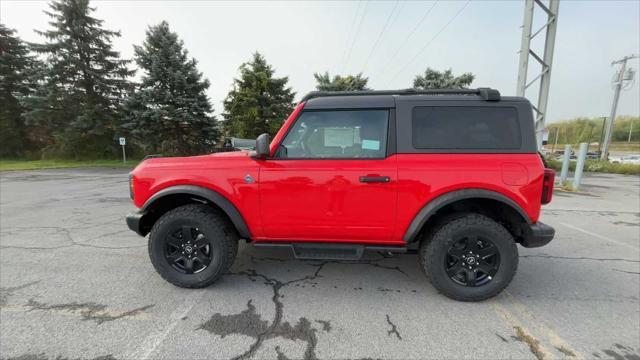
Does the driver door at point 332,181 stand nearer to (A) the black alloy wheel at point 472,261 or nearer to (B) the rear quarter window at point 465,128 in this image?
(B) the rear quarter window at point 465,128

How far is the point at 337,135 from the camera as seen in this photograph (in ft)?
8.80

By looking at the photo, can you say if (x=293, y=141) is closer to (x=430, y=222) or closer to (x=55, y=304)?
(x=430, y=222)

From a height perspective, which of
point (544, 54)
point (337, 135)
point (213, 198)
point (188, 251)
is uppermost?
point (544, 54)

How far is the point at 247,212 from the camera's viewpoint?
8.76 ft

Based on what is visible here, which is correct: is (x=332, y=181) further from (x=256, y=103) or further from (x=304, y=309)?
(x=256, y=103)

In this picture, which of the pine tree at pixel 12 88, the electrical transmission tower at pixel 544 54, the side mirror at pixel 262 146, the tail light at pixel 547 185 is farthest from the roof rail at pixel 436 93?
the pine tree at pixel 12 88

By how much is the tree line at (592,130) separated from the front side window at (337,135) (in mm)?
96280

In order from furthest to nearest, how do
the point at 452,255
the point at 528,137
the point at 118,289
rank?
the point at 118,289 < the point at 452,255 < the point at 528,137

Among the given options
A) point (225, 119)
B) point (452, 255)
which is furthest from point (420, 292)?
point (225, 119)

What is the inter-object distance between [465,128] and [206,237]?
2.78m

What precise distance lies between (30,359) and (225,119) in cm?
2665

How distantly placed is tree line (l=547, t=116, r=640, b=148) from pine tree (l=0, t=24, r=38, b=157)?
104208 mm

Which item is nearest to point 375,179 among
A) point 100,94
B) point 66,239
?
point 66,239

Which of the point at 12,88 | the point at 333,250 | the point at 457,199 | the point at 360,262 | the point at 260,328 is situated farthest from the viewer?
the point at 12,88
